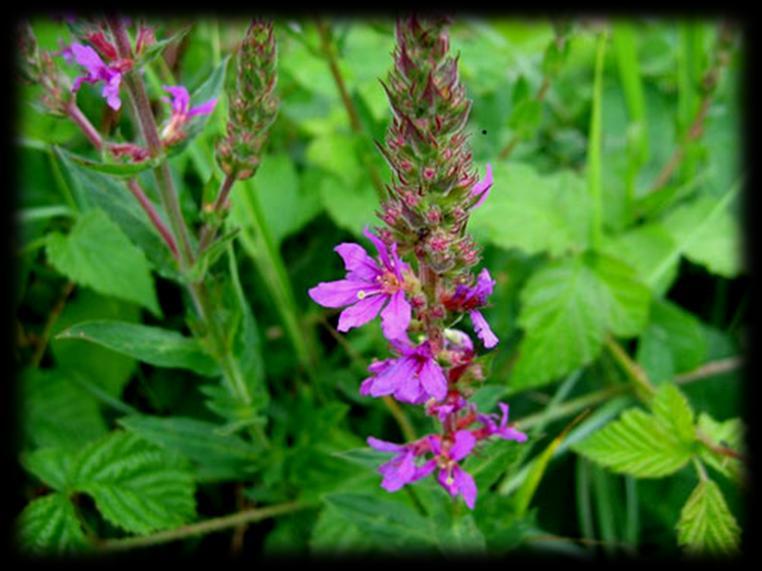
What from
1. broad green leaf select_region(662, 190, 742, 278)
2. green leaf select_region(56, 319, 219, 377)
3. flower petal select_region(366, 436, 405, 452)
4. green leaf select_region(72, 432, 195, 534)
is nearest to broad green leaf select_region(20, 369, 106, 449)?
green leaf select_region(72, 432, 195, 534)

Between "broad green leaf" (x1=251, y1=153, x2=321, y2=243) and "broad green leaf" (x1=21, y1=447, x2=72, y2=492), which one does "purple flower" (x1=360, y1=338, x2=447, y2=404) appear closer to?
"broad green leaf" (x1=21, y1=447, x2=72, y2=492)

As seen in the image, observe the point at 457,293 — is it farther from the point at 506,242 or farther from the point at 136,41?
the point at 506,242

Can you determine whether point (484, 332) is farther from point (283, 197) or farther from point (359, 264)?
point (283, 197)

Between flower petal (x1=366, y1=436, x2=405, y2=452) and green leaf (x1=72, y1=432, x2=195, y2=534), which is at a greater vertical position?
flower petal (x1=366, y1=436, x2=405, y2=452)

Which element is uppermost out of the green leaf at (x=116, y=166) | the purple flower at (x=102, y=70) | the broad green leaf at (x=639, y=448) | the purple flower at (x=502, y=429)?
the purple flower at (x=102, y=70)

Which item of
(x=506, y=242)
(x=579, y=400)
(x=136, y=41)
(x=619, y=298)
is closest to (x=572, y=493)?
(x=579, y=400)

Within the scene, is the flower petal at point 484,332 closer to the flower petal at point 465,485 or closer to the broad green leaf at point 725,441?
the flower petal at point 465,485

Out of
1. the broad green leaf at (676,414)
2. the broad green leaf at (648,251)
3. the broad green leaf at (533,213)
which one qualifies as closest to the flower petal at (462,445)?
the broad green leaf at (676,414)
